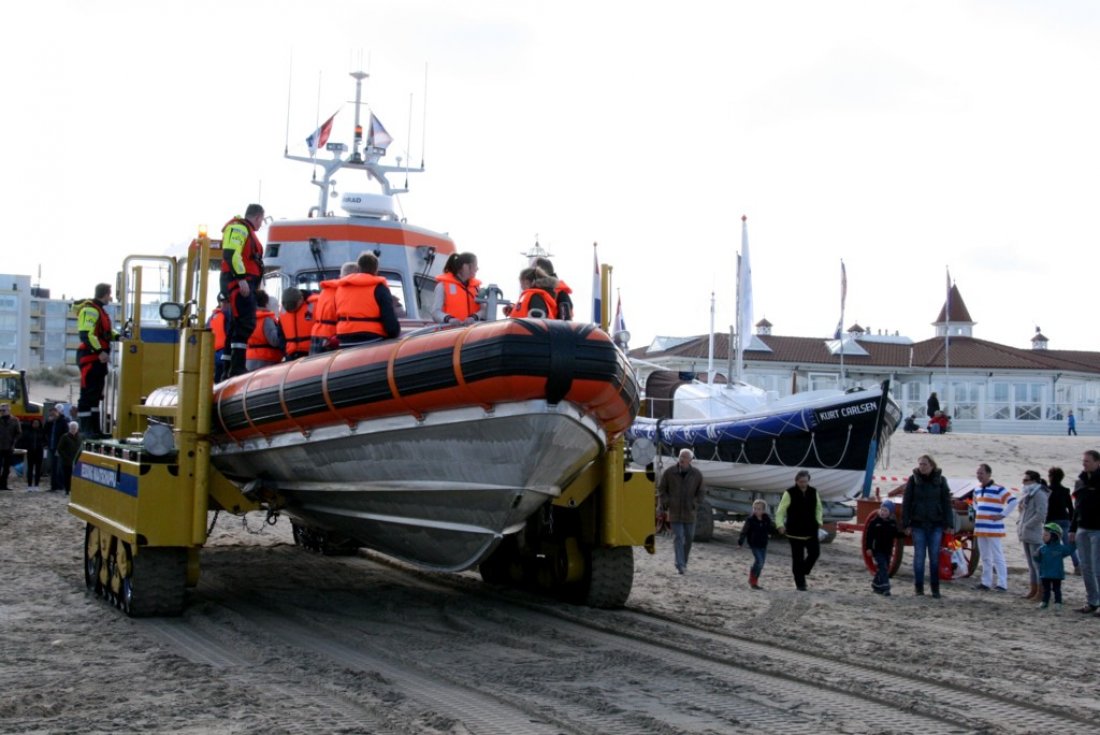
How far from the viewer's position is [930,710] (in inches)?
255

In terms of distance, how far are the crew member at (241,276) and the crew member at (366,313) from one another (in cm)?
166

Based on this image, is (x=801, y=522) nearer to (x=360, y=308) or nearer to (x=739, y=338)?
(x=360, y=308)

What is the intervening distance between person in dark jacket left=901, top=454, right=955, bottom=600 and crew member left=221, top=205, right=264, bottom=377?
6.59 meters

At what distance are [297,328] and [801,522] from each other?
5437 millimetres

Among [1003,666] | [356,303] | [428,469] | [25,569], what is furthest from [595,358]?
[25,569]

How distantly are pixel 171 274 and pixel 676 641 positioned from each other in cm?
653

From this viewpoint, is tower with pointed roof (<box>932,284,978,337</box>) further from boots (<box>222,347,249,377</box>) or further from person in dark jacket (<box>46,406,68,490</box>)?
boots (<box>222,347,249,377</box>)

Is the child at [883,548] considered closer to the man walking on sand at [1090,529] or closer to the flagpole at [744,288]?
the man walking on sand at [1090,529]

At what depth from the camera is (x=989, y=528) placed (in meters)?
13.3

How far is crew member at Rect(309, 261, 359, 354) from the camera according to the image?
912cm

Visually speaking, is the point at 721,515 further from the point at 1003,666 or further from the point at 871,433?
the point at 1003,666

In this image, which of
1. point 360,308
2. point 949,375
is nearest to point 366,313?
point 360,308

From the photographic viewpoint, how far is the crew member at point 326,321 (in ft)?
29.9

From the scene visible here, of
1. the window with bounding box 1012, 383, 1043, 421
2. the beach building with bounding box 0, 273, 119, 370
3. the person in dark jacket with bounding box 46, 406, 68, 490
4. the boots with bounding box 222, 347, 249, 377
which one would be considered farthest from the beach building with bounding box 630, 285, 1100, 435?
the beach building with bounding box 0, 273, 119, 370
